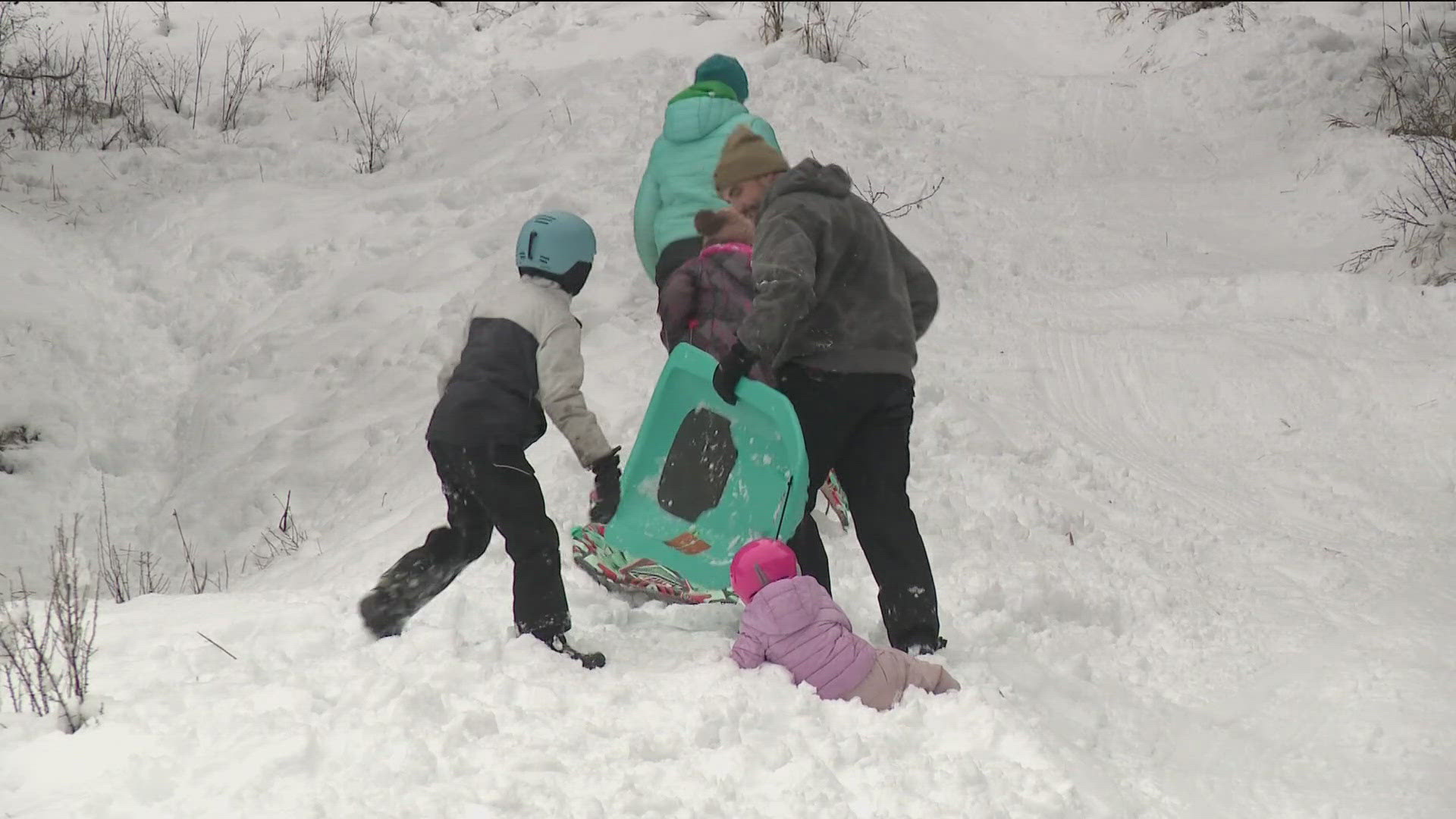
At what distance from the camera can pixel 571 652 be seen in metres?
3.52

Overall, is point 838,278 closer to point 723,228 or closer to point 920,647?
point 723,228

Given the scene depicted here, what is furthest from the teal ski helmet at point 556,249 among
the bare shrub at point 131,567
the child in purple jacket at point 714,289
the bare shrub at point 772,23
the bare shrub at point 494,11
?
the bare shrub at point 494,11

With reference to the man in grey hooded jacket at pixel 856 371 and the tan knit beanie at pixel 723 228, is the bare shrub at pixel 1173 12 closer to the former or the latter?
the tan knit beanie at pixel 723 228

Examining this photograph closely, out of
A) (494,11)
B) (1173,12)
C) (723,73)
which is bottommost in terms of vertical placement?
(494,11)

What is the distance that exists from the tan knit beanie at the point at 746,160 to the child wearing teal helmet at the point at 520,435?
0.48 m

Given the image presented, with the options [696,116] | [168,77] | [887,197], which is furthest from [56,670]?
[168,77]

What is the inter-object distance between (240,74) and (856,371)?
7830 millimetres

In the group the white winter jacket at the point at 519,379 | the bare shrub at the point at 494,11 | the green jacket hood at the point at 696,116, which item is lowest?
the bare shrub at the point at 494,11

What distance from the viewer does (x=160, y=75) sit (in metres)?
9.70

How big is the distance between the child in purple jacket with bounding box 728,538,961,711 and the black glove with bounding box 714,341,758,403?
547mm

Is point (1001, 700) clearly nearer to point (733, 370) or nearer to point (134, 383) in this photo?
point (733, 370)

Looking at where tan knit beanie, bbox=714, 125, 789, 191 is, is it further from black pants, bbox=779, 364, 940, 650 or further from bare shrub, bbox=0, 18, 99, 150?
bare shrub, bbox=0, 18, 99, 150

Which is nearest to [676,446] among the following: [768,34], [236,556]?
[236,556]

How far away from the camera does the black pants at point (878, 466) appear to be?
364cm
